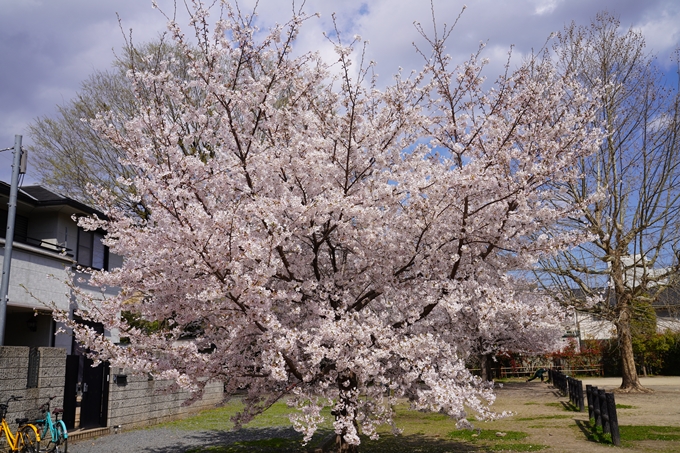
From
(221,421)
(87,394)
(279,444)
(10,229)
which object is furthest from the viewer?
(221,421)

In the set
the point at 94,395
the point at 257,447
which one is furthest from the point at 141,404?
the point at 257,447

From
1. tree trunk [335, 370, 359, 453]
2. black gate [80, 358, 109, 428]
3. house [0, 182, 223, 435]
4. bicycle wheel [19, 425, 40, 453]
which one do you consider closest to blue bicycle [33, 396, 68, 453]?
bicycle wheel [19, 425, 40, 453]

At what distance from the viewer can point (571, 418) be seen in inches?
550

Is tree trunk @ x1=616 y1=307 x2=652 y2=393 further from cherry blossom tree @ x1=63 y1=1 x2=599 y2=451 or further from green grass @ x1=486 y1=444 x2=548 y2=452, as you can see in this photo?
cherry blossom tree @ x1=63 y1=1 x2=599 y2=451

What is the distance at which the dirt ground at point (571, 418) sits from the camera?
32.0 ft

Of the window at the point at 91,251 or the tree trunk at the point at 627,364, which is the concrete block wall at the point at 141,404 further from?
the tree trunk at the point at 627,364

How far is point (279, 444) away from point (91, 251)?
13.4 m

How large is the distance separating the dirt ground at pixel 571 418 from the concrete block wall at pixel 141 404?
276 inches

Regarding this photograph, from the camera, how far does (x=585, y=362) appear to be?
34.8 meters

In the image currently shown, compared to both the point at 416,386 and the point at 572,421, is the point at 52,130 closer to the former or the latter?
the point at 416,386

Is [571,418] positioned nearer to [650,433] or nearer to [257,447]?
[650,433]

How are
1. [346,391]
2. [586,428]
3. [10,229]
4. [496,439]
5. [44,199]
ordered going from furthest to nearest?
1. [44,199]
2. [586,428]
3. [10,229]
4. [496,439]
5. [346,391]

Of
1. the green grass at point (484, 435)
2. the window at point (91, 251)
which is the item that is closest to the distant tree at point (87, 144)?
the window at point (91, 251)

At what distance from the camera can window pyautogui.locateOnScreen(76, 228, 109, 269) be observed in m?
20.0
